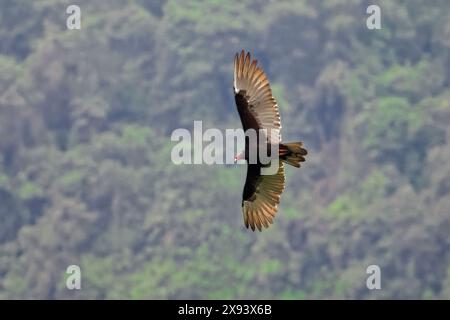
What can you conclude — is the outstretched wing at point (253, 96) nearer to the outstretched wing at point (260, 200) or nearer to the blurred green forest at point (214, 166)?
the outstretched wing at point (260, 200)

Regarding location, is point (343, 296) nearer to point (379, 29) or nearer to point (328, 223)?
point (328, 223)

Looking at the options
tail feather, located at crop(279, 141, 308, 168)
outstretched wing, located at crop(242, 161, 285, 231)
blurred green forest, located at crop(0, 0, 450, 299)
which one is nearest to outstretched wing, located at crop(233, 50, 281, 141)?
tail feather, located at crop(279, 141, 308, 168)

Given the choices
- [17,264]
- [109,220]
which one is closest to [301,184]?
[109,220]

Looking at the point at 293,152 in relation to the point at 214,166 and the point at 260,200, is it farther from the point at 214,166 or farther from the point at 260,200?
the point at 214,166

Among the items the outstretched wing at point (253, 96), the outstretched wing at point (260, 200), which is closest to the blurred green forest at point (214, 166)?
the outstretched wing at point (260, 200)
